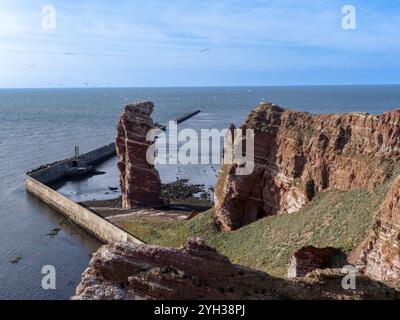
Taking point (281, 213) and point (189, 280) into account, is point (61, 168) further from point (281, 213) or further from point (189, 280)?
point (189, 280)

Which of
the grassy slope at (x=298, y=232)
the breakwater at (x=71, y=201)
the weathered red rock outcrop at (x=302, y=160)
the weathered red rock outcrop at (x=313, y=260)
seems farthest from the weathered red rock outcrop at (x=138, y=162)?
the weathered red rock outcrop at (x=313, y=260)

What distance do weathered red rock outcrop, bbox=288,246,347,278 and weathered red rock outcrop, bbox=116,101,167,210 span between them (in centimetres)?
4165

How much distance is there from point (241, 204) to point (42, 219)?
35.4 metres

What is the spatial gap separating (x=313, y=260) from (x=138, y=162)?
43877 mm

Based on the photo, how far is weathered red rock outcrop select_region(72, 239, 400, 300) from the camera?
68.1 feet

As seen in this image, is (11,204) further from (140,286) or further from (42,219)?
(140,286)

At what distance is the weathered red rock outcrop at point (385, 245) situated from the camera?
28.1 m

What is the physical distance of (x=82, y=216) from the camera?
69.2m

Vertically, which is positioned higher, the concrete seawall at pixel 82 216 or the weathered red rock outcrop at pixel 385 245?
the weathered red rock outcrop at pixel 385 245

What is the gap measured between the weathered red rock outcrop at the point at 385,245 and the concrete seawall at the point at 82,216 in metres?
27.5

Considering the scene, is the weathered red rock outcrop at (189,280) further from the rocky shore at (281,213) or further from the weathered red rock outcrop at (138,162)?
the weathered red rock outcrop at (138,162)

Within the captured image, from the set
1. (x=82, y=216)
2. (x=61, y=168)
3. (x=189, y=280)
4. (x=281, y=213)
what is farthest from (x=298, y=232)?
(x=61, y=168)

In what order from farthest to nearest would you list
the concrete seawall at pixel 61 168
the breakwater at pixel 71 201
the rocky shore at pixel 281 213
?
the concrete seawall at pixel 61 168 < the breakwater at pixel 71 201 < the rocky shore at pixel 281 213
